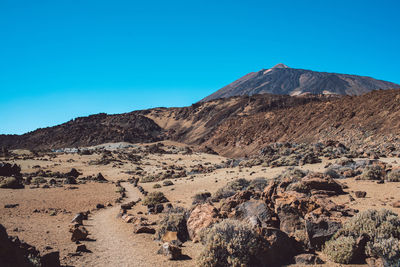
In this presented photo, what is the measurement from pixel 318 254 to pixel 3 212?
1205 cm

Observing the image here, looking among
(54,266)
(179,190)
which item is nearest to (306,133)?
(179,190)

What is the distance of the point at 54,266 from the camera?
5.18m

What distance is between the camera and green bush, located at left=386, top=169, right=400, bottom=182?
11375 mm

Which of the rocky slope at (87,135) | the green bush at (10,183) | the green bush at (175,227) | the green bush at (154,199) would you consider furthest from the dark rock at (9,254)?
the rocky slope at (87,135)

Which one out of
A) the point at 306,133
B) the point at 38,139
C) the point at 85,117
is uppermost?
the point at 85,117

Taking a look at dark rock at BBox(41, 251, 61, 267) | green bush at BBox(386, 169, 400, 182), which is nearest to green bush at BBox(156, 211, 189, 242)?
dark rock at BBox(41, 251, 61, 267)

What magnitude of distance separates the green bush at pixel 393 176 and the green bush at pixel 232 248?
31.0 feet

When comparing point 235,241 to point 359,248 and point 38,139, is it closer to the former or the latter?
point 359,248

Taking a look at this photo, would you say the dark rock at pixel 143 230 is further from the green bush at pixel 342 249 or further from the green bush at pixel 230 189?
the green bush at pixel 342 249

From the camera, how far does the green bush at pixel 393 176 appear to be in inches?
448

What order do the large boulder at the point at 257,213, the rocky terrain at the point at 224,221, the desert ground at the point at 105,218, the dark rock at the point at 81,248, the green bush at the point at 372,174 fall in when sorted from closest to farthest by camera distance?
the rocky terrain at the point at 224,221, the desert ground at the point at 105,218, the dark rock at the point at 81,248, the large boulder at the point at 257,213, the green bush at the point at 372,174

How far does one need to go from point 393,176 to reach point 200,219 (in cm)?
962

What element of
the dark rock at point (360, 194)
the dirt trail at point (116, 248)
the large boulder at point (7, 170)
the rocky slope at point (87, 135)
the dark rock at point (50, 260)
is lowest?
the dirt trail at point (116, 248)

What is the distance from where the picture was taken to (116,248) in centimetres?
684
